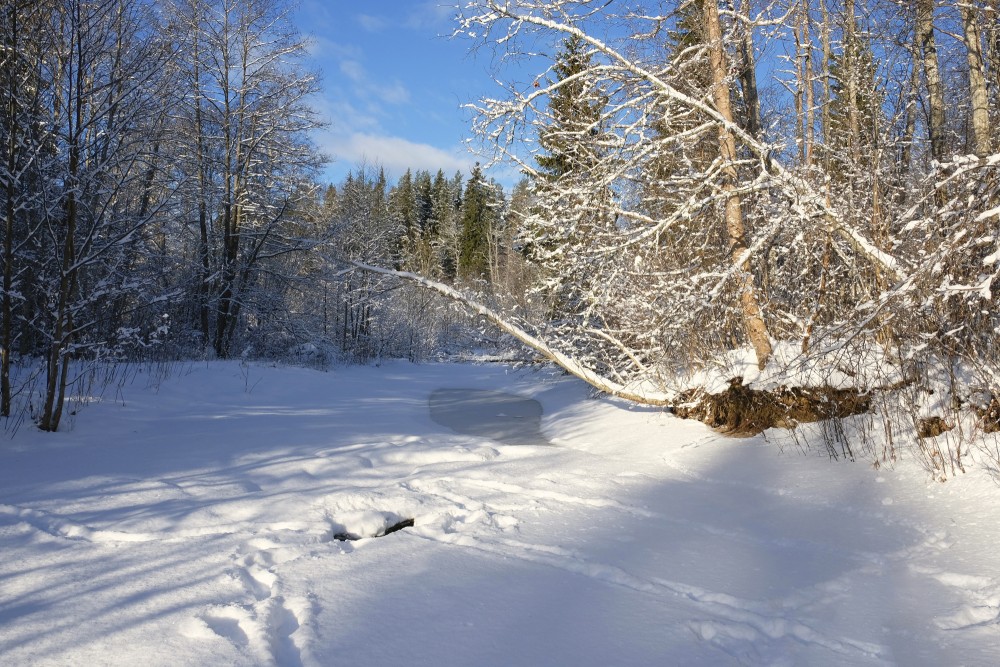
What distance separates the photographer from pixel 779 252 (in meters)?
7.47

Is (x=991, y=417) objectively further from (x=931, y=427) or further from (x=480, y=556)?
(x=480, y=556)

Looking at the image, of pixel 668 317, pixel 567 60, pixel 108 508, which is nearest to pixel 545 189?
pixel 567 60

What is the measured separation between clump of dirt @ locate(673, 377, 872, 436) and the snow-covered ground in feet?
1.22

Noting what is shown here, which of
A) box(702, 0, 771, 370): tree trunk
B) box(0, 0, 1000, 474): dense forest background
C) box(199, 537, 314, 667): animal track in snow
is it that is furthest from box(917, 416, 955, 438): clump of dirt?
box(199, 537, 314, 667): animal track in snow

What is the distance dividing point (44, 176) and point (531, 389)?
10429 millimetres

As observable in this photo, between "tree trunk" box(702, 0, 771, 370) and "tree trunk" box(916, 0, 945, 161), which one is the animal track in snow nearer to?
"tree trunk" box(702, 0, 771, 370)

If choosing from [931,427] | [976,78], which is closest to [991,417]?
[931,427]

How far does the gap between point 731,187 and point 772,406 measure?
240 centimetres

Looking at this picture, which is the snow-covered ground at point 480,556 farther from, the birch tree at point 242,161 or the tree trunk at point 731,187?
the birch tree at point 242,161

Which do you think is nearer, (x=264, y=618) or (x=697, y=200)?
(x=264, y=618)

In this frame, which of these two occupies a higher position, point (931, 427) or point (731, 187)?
point (731, 187)

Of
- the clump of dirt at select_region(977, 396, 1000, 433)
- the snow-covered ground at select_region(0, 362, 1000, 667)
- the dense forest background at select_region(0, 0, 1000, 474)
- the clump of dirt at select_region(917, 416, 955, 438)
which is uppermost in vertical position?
the dense forest background at select_region(0, 0, 1000, 474)

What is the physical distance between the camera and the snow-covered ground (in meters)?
2.52

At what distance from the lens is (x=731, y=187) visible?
6.82 meters
